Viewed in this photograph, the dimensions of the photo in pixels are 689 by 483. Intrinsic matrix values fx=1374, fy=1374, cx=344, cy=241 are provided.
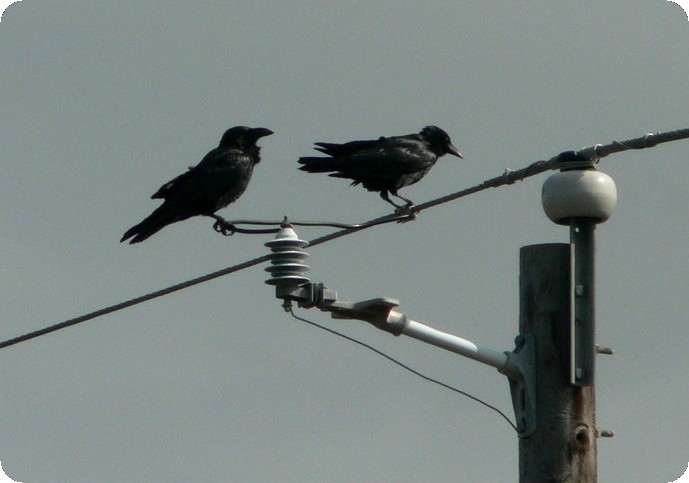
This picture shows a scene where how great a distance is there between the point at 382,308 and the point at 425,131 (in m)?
6.78

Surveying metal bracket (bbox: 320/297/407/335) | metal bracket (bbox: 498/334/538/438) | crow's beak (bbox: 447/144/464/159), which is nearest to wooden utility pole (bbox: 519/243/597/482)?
metal bracket (bbox: 498/334/538/438)

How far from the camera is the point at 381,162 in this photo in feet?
37.1

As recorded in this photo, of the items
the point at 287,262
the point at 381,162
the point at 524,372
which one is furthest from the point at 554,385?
the point at 381,162

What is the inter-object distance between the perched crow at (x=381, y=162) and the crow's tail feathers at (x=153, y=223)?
110cm

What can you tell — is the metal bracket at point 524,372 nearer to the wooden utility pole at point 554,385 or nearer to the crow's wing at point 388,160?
the wooden utility pole at point 554,385

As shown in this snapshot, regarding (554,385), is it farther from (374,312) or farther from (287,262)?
(287,262)

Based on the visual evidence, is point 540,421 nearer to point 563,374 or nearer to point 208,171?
Answer: point 563,374

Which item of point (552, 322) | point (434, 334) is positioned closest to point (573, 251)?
point (552, 322)

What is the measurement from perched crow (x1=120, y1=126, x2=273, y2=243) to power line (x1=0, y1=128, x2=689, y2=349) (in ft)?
6.85

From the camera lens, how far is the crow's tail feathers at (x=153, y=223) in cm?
983

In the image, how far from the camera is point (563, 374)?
5.93 m

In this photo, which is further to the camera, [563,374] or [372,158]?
[372,158]

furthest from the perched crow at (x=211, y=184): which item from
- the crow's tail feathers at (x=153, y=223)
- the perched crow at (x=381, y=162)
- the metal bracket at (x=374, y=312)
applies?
the metal bracket at (x=374, y=312)

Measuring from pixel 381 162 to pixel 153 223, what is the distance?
7.28ft
